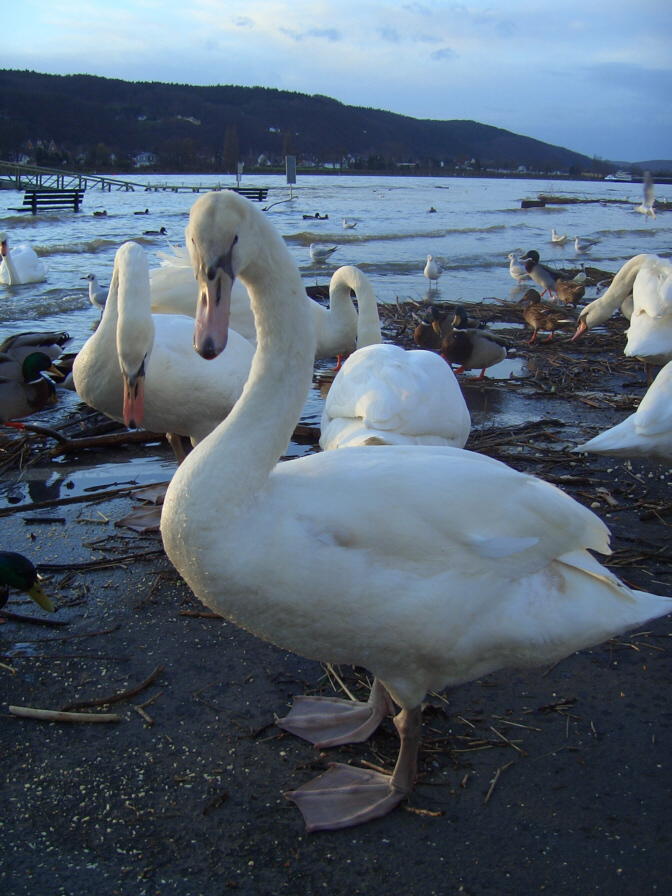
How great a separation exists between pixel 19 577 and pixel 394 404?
2025 mm

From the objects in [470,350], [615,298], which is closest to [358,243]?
[615,298]

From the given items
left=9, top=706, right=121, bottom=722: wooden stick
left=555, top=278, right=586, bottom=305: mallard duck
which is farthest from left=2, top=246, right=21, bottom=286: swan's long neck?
left=9, top=706, right=121, bottom=722: wooden stick

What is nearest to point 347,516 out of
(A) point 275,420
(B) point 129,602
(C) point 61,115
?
(A) point 275,420

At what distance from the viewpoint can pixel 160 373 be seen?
16.3 feet

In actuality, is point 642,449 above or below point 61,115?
below

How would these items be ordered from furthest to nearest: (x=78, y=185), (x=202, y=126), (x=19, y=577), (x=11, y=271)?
(x=202, y=126), (x=78, y=185), (x=11, y=271), (x=19, y=577)

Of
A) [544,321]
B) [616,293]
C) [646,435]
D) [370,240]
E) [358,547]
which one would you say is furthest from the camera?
[370,240]

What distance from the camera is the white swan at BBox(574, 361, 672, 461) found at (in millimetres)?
4652

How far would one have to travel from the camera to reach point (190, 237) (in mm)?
2475

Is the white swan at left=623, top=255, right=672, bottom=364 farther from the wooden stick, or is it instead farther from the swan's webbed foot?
the wooden stick

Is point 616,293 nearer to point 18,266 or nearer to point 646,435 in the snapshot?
point 646,435

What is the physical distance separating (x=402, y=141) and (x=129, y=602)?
468ft

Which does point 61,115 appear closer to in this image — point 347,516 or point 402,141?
point 402,141

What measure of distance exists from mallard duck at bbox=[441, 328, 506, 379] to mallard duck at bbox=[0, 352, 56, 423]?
4001 mm
